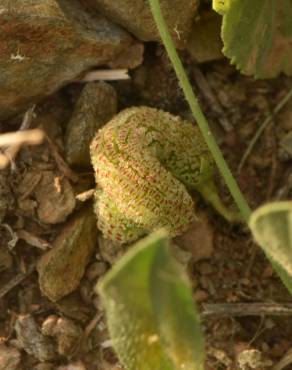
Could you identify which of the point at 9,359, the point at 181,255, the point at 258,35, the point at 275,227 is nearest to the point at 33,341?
the point at 9,359

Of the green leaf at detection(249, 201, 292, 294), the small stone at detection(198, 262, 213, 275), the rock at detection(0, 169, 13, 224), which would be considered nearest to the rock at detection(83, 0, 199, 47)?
the rock at detection(0, 169, 13, 224)

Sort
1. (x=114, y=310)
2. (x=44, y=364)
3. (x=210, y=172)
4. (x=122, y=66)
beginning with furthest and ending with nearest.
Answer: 1. (x=122, y=66)
2. (x=210, y=172)
3. (x=44, y=364)
4. (x=114, y=310)

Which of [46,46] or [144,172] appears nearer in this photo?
[144,172]

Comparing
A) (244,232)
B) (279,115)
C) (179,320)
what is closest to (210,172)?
(244,232)

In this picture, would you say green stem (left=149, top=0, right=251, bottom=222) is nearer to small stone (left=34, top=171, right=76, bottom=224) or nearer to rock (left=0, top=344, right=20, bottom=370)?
small stone (left=34, top=171, right=76, bottom=224)

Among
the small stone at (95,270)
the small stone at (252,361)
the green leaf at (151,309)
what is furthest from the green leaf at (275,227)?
the small stone at (95,270)

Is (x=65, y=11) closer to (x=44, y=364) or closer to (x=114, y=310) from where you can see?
(x=44, y=364)

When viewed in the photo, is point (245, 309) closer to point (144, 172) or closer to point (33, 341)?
point (144, 172)
